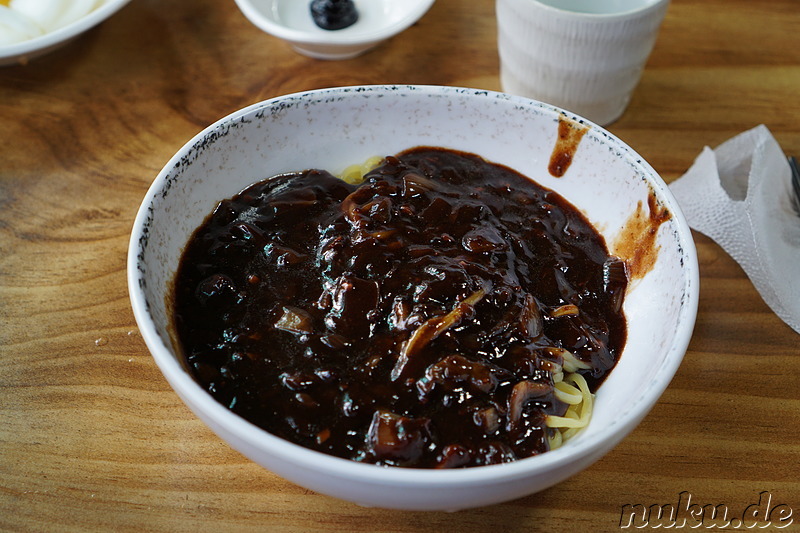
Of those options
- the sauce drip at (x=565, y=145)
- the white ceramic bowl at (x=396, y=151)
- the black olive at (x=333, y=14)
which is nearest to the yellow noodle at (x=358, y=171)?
the white ceramic bowl at (x=396, y=151)

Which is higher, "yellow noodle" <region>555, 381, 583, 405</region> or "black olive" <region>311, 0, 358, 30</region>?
"black olive" <region>311, 0, 358, 30</region>

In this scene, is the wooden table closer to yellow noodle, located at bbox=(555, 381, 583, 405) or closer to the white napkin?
the white napkin

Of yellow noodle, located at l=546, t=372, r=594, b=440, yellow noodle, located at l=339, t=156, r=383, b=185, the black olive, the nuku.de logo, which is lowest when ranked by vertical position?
the nuku.de logo

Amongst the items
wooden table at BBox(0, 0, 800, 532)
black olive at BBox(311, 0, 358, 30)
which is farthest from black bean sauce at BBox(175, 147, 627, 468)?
black olive at BBox(311, 0, 358, 30)

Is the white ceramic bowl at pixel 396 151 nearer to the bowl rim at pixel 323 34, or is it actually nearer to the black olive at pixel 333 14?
the bowl rim at pixel 323 34

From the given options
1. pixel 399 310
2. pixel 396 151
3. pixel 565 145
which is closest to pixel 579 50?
pixel 565 145

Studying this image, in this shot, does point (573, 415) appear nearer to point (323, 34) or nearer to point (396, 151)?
point (396, 151)
